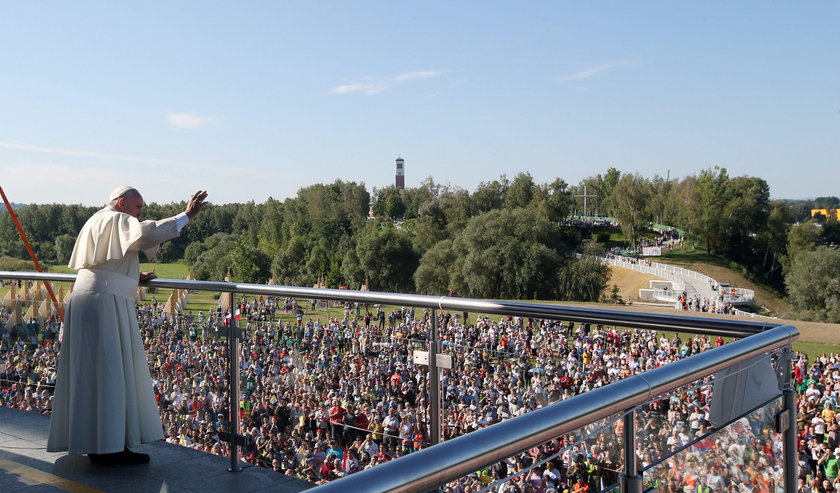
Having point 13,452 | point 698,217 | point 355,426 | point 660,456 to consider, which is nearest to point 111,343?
point 13,452

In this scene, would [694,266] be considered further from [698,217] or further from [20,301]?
[20,301]

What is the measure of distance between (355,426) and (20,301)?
160 inches

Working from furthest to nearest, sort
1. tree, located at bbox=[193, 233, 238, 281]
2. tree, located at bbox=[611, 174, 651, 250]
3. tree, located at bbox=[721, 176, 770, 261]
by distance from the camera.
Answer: tree, located at bbox=[193, 233, 238, 281] → tree, located at bbox=[611, 174, 651, 250] → tree, located at bbox=[721, 176, 770, 261]

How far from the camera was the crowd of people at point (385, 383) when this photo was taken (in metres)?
2.67

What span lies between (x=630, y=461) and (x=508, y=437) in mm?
636

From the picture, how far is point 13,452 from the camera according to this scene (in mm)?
4910

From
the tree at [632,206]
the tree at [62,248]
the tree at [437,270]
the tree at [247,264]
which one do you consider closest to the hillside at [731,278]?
the tree at [632,206]

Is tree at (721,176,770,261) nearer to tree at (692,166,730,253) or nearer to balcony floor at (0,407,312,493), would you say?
tree at (692,166,730,253)

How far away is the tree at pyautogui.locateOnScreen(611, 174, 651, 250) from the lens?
102 metres

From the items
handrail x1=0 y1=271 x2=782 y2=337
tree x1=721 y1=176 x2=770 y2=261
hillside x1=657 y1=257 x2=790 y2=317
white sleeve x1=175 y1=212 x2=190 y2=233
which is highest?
tree x1=721 y1=176 x2=770 y2=261

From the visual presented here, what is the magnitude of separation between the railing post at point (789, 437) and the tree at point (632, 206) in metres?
103

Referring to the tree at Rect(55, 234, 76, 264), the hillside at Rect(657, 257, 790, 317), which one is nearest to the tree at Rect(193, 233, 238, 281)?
the tree at Rect(55, 234, 76, 264)

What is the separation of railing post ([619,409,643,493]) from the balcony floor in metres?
2.64

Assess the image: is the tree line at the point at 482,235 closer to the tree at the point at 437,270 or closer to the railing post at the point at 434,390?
the tree at the point at 437,270
